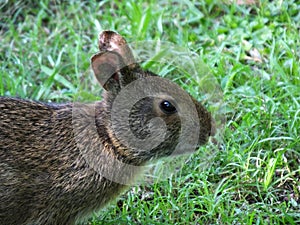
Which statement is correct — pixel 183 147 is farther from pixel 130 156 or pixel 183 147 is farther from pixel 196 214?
pixel 196 214

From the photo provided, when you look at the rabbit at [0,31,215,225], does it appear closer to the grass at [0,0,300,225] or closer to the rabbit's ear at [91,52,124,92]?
the rabbit's ear at [91,52,124,92]

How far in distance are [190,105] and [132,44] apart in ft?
7.54

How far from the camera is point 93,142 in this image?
17.8 ft

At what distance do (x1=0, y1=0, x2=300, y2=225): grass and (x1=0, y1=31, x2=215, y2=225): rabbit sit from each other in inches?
22.5

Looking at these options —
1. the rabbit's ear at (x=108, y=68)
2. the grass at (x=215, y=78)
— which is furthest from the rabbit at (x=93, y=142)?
the grass at (x=215, y=78)

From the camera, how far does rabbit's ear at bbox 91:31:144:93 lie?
5355 millimetres

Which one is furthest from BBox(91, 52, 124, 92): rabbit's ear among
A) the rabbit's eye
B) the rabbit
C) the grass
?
the grass

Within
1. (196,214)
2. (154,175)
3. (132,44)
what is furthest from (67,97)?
(196,214)

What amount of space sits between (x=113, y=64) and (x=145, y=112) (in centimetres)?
38

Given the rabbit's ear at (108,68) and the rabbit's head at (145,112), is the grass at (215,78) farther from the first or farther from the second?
the rabbit's ear at (108,68)

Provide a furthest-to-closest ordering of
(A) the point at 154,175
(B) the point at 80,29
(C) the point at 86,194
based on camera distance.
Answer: (B) the point at 80,29
(A) the point at 154,175
(C) the point at 86,194

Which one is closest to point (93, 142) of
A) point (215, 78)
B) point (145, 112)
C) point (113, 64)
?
point (145, 112)

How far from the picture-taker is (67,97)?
7.18 meters

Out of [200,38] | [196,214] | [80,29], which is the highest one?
[80,29]
